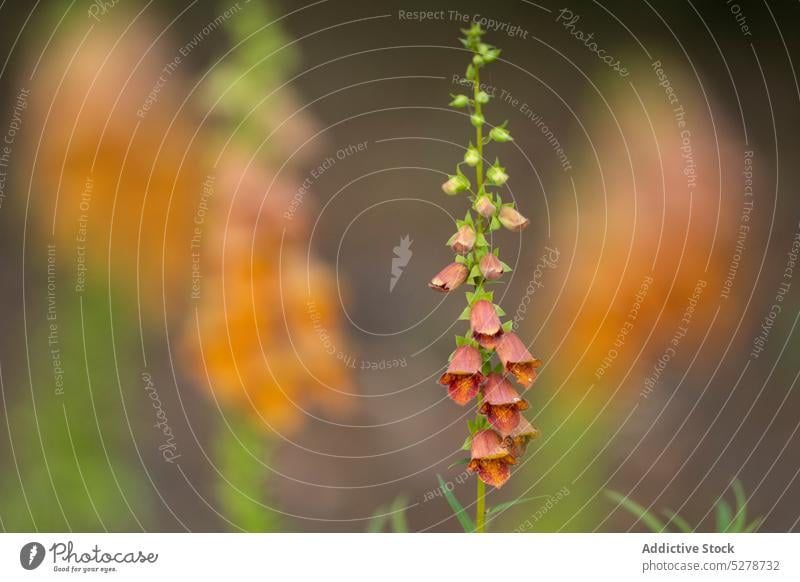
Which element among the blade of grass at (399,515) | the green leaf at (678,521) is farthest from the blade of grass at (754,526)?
the blade of grass at (399,515)

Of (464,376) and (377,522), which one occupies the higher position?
(464,376)

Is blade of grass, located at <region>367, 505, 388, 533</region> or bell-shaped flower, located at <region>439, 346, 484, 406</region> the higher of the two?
bell-shaped flower, located at <region>439, 346, 484, 406</region>

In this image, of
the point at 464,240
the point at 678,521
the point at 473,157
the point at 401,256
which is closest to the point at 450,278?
the point at 464,240

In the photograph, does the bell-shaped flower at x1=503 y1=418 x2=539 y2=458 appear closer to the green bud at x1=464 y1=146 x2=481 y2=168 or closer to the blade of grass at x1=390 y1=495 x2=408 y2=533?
the green bud at x1=464 y1=146 x2=481 y2=168

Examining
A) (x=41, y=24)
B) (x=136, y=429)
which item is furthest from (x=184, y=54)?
(x=136, y=429)

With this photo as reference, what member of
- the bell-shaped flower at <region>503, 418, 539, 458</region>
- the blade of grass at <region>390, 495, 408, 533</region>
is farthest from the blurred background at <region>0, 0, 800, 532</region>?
the bell-shaped flower at <region>503, 418, 539, 458</region>
